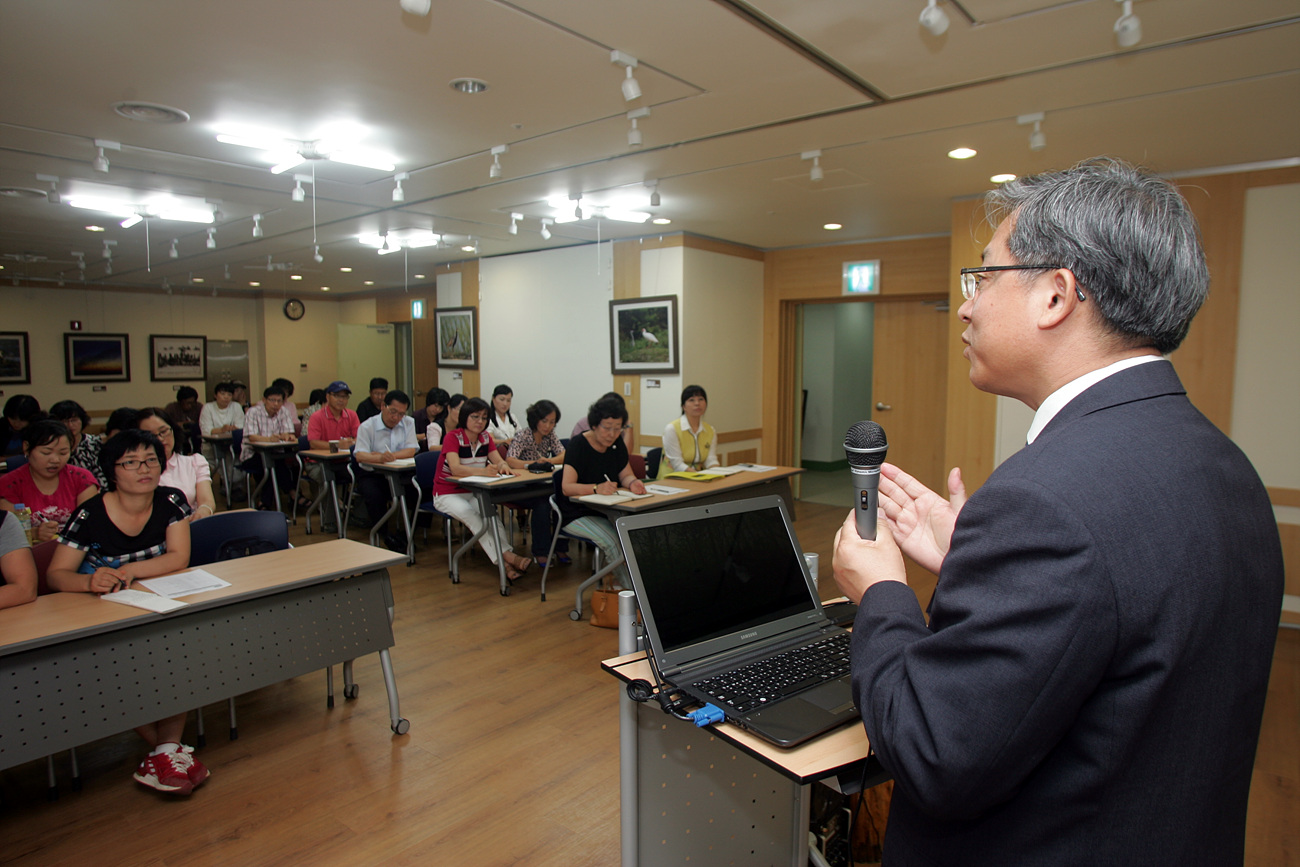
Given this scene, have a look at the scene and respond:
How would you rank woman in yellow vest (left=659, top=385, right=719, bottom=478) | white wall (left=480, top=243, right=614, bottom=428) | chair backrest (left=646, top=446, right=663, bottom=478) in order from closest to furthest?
1. woman in yellow vest (left=659, top=385, right=719, bottom=478)
2. chair backrest (left=646, top=446, right=663, bottom=478)
3. white wall (left=480, top=243, right=614, bottom=428)

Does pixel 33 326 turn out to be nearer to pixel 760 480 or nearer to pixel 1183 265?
pixel 760 480

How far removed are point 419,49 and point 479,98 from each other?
0.59 meters

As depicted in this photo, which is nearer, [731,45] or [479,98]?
[731,45]

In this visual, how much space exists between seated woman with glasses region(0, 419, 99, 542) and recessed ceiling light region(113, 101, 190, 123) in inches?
66.6

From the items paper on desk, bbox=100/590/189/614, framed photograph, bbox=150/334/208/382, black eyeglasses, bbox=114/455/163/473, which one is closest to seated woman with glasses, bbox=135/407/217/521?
black eyeglasses, bbox=114/455/163/473

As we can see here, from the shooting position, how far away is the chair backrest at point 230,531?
351cm

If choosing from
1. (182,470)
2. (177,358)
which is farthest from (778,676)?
(177,358)

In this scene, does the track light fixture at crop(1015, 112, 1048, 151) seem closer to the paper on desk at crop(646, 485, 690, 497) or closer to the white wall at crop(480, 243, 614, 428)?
the paper on desk at crop(646, 485, 690, 497)

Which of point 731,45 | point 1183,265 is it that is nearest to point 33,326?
point 731,45

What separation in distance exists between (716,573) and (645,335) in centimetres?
630

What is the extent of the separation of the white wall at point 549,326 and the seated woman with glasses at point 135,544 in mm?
5443

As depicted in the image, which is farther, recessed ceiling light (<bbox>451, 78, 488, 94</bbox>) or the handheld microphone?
recessed ceiling light (<bbox>451, 78, 488, 94</bbox>)

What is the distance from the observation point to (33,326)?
11.5 meters

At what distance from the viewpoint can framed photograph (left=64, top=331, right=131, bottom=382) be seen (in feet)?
38.9
